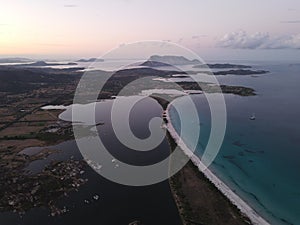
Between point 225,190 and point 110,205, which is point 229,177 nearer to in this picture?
point 225,190

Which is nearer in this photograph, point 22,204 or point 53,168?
point 22,204

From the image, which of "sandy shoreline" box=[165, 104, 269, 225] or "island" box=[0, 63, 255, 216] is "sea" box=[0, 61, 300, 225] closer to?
"sandy shoreline" box=[165, 104, 269, 225]

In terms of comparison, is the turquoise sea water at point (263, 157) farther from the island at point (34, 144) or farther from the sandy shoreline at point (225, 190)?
the island at point (34, 144)

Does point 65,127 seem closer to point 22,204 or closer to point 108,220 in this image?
point 22,204

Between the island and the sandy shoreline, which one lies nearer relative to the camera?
the sandy shoreline

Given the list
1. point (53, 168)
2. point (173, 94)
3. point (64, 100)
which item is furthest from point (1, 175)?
point (173, 94)

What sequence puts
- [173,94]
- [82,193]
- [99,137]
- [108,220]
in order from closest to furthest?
[108,220], [82,193], [99,137], [173,94]

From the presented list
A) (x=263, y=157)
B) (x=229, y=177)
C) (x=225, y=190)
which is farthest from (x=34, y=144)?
(x=263, y=157)

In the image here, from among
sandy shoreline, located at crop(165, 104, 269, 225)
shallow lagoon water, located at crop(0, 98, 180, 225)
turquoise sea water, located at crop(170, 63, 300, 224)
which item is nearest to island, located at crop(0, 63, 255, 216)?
shallow lagoon water, located at crop(0, 98, 180, 225)
